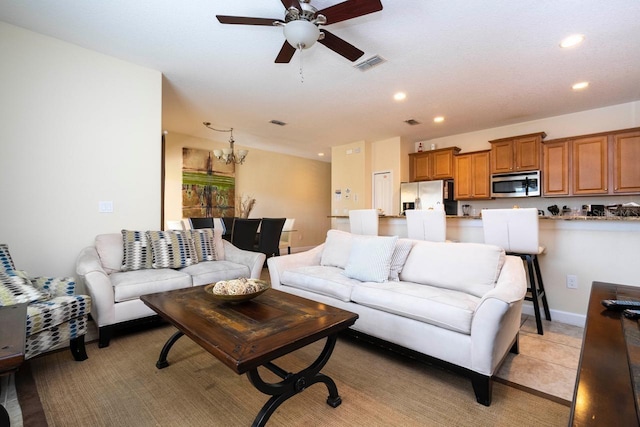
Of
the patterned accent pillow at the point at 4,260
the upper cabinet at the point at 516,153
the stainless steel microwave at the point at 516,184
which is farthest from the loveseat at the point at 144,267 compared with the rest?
the upper cabinet at the point at 516,153

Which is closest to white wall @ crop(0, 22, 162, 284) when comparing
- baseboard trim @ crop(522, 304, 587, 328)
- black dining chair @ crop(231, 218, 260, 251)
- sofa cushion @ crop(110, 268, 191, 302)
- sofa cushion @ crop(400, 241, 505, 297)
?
sofa cushion @ crop(110, 268, 191, 302)

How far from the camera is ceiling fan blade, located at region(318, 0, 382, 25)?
1867 millimetres

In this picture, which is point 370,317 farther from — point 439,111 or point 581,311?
point 439,111

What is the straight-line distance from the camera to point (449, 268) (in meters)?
2.33

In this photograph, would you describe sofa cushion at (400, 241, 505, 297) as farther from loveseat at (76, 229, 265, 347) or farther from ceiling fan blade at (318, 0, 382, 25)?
ceiling fan blade at (318, 0, 382, 25)

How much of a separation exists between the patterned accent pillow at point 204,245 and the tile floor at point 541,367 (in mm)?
1159

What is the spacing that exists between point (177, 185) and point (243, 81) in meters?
3.13

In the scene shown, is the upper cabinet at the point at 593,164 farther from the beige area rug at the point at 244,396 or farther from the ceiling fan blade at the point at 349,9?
the ceiling fan blade at the point at 349,9

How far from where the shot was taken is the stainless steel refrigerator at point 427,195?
571 cm

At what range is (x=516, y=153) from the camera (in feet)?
16.6

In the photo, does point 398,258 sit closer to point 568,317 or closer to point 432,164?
point 568,317

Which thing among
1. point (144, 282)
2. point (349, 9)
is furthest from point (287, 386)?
point (349, 9)

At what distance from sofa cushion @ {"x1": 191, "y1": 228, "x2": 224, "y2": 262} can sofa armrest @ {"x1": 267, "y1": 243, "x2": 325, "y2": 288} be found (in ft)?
2.68

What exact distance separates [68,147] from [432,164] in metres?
5.75
